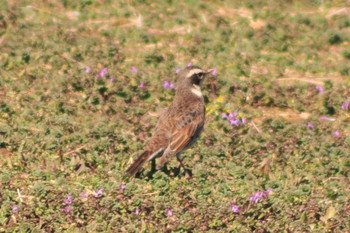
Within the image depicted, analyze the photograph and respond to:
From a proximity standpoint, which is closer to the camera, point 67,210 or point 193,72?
point 67,210

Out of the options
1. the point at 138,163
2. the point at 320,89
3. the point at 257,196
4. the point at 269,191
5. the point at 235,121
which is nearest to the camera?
the point at 257,196

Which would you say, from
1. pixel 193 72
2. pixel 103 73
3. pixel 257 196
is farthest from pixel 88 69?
pixel 257 196

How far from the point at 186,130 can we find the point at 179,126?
5.2 inches

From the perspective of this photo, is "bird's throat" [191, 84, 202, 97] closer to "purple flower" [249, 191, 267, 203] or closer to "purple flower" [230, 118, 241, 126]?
"purple flower" [230, 118, 241, 126]

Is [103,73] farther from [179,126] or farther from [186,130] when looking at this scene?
[186,130]

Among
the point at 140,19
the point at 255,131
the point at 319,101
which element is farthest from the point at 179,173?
the point at 140,19

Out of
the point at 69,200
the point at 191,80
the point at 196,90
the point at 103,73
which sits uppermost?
the point at 191,80

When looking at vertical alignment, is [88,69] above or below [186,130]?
below

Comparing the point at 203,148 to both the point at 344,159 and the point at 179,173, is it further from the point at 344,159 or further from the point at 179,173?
the point at 344,159

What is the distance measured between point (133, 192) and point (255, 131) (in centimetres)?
335

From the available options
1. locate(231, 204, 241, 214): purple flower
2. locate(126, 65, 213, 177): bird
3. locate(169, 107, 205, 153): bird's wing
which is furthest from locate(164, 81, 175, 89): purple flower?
locate(231, 204, 241, 214): purple flower

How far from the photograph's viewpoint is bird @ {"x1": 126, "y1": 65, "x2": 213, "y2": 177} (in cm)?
1093

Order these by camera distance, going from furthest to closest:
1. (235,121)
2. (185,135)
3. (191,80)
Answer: (235,121), (191,80), (185,135)

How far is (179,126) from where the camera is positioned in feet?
37.4
